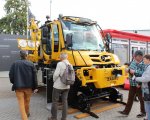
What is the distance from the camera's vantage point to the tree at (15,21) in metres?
39.6

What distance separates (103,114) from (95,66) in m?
1.45

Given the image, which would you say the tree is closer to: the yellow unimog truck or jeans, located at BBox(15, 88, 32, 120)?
the yellow unimog truck

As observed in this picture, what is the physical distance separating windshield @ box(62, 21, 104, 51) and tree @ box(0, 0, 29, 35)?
3119 cm

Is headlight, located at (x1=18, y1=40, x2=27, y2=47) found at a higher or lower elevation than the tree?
lower

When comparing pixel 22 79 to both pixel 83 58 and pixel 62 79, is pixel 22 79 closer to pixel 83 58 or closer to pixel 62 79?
pixel 62 79

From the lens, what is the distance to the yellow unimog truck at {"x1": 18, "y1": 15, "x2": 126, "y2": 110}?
7.81m

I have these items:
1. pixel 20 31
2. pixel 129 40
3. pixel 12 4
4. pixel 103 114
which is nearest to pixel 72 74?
pixel 103 114

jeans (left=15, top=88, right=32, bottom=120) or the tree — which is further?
the tree

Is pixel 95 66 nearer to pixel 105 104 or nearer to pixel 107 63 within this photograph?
pixel 107 63

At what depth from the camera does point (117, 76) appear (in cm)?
832

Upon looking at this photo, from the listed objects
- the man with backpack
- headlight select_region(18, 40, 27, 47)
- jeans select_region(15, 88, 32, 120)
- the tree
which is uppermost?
the tree

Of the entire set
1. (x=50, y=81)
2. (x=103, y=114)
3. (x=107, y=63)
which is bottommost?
(x=103, y=114)

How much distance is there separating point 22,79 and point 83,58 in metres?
2.14

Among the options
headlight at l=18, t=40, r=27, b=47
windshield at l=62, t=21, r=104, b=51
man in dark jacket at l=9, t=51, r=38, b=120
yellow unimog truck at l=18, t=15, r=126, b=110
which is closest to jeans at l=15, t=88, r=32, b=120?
man in dark jacket at l=9, t=51, r=38, b=120
